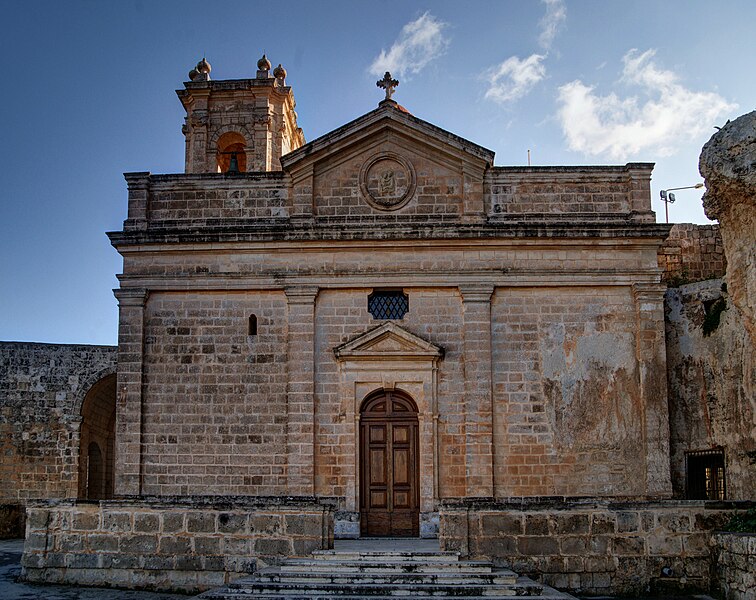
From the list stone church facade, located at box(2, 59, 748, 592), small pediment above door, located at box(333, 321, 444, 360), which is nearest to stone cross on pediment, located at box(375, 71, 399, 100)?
stone church facade, located at box(2, 59, 748, 592)

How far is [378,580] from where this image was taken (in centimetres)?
1131

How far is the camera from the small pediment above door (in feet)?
60.7

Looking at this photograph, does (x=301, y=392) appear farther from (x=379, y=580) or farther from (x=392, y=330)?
(x=379, y=580)

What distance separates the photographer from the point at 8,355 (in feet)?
78.4

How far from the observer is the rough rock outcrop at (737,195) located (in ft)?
37.2

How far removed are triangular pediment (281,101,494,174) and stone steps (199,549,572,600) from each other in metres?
9.43

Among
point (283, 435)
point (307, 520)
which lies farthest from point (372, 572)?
point (283, 435)

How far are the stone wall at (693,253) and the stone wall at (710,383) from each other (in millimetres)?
2280

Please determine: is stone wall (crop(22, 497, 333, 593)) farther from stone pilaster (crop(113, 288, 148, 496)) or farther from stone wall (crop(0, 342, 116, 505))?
stone wall (crop(0, 342, 116, 505))

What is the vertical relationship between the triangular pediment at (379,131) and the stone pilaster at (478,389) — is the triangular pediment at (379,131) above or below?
above

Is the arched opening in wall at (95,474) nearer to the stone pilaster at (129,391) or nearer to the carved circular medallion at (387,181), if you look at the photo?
the stone pilaster at (129,391)

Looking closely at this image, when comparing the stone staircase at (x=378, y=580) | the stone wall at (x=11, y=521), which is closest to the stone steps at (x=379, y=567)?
the stone staircase at (x=378, y=580)

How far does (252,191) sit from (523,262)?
19.7 feet

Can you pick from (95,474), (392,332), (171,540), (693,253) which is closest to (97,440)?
(95,474)
